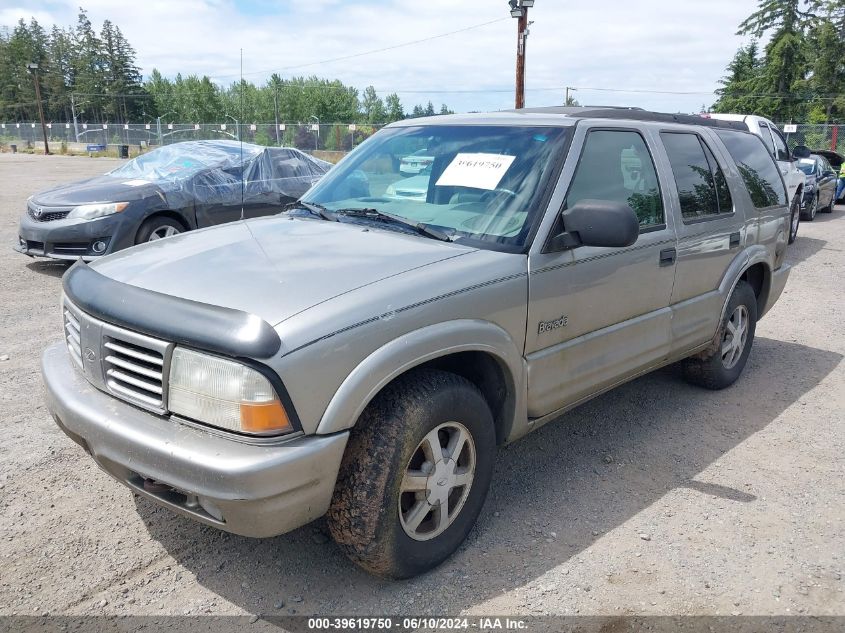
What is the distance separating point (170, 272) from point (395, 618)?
5.32ft

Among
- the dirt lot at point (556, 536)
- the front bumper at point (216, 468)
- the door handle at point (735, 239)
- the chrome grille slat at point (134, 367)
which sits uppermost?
the door handle at point (735, 239)

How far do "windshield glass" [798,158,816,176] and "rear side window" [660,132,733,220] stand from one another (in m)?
12.0

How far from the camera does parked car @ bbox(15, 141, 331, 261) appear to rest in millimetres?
7441

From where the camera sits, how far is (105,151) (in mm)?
47000

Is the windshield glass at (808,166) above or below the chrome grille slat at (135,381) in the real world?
above

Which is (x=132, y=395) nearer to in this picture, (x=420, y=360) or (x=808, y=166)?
(x=420, y=360)

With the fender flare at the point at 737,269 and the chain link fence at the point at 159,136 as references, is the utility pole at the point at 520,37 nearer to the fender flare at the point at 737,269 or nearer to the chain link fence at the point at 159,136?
the chain link fence at the point at 159,136

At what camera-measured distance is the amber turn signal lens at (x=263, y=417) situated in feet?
7.22

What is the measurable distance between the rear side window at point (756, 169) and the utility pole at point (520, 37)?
13.1 meters

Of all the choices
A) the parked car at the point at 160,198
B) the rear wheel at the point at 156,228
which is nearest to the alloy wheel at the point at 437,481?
the parked car at the point at 160,198

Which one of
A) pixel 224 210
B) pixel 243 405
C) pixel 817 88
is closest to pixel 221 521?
pixel 243 405

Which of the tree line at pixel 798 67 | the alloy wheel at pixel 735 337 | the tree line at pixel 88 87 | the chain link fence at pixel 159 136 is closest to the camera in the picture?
the alloy wheel at pixel 735 337

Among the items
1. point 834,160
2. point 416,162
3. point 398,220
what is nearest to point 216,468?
point 398,220

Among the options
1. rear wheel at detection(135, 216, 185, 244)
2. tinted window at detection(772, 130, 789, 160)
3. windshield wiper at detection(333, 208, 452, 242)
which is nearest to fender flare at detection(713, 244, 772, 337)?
windshield wiper at detection(333, 208, 452, 242)
